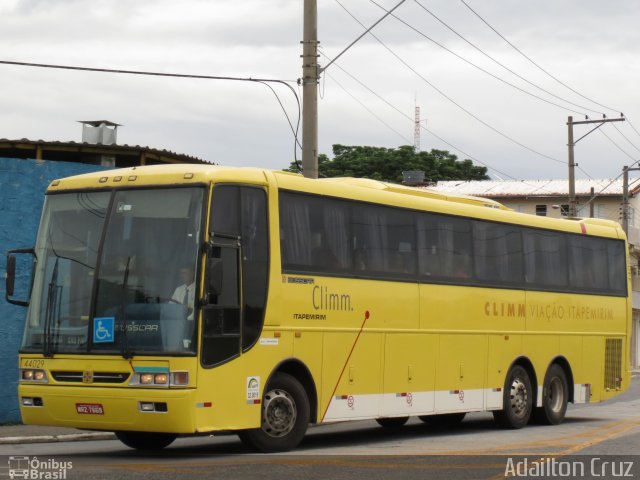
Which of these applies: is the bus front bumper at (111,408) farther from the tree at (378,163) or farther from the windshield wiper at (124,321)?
the tree at (378,163)

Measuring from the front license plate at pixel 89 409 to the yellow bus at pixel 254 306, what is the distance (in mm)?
15

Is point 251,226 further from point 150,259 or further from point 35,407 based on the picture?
point 35,407

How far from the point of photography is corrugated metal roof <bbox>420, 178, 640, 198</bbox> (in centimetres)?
7662

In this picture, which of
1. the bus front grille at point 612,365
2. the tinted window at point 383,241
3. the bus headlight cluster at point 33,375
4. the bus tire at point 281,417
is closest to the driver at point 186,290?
the bus tire at point 281,417

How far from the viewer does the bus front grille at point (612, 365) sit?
24000 millimetres

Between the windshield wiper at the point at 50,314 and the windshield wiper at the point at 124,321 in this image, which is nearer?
the windshield wiper at the point at 124,321

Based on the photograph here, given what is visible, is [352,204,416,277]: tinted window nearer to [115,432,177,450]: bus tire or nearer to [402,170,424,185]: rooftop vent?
[115,432,177,450]: bus tire

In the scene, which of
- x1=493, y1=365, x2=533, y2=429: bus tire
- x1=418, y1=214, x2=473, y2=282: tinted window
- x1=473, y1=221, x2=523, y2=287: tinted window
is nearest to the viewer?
x1=418, y1=214, x2=473, y2=282: tinted window

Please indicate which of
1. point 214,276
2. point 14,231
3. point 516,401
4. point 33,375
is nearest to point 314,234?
point 214,276

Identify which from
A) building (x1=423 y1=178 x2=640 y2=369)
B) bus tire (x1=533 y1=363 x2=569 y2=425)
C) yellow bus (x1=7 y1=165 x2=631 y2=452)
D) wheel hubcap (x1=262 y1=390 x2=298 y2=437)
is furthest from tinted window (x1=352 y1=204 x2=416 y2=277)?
building (x1=423 y1=178 x2=640 y2=369)

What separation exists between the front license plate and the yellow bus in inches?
0.6

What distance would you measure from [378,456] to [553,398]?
816 centimetres

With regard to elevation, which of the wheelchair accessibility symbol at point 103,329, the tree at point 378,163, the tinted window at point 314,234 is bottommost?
the wheelchair accessibility symbol at point 103,329

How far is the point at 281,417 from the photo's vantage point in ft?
49.9
